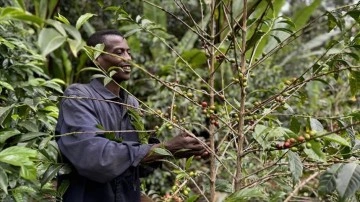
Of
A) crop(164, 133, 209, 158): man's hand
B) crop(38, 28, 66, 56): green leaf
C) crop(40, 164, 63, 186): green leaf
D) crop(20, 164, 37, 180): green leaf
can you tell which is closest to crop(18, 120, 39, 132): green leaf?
crop(40, 164, 63, 186): green leaf

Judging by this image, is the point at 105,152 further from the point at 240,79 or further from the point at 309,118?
the point at 309,118

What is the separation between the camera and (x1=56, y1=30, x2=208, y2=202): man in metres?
1.30

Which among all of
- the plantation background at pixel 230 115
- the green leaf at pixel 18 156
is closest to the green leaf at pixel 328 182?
the plantation background at pixel 230 115

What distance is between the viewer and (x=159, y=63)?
4.52 metres

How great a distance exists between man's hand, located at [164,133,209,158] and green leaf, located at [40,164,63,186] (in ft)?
1.19

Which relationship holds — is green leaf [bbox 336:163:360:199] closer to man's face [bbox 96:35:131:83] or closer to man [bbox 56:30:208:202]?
man [bbox 56:30:208:202]

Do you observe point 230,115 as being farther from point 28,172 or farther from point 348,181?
point 348,181

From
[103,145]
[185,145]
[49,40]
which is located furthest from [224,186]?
[49,40]

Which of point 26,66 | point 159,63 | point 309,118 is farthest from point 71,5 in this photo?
point 309,118

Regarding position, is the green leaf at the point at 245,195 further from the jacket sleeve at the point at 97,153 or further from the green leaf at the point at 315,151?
the jacket sleeve at the point at 97,153

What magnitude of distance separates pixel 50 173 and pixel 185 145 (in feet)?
1.40

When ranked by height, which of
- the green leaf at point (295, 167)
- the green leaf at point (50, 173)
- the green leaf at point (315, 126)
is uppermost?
the green leaf at point (315, 126)

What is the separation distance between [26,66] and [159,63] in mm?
2419

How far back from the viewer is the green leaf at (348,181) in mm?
779
